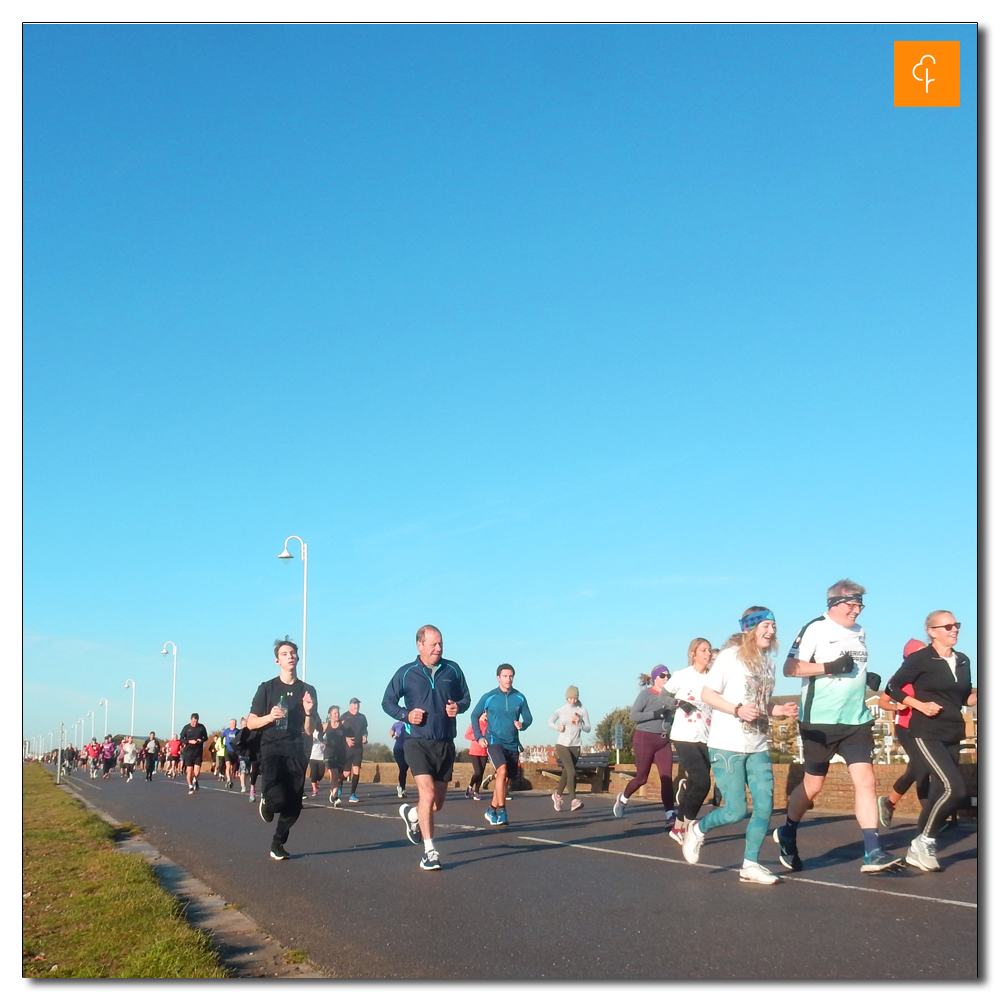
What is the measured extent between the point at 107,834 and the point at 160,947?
8.91m

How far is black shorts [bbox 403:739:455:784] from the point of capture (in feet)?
30.2

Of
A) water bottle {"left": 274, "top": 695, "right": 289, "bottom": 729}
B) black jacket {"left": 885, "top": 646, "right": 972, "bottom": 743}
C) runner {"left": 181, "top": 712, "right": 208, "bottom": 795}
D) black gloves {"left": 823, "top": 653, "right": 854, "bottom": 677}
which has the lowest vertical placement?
runner {"left": 181, "top": 712, "right": 208, "bottom": 795}

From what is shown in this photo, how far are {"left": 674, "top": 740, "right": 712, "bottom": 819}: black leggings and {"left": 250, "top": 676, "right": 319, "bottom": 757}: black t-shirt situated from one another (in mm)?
3491

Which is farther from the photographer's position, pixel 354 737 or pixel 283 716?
pixel 354 737

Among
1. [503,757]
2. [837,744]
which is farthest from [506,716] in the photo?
[837,744]

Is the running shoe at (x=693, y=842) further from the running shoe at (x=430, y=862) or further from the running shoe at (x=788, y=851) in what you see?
the running shoe at (x=430, y=862)

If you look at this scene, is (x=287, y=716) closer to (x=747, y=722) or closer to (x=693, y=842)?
(x=693, y=842)

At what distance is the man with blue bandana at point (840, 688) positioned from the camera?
26.2 feet

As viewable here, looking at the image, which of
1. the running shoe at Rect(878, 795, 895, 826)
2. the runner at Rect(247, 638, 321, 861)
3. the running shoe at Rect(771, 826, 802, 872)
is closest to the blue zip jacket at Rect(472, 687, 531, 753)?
the runner at Rect(247, 638, 321, 861)

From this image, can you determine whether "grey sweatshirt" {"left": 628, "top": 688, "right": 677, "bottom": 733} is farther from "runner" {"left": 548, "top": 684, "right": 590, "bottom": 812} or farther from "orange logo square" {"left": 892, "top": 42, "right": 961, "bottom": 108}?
"orange logo square" {"left": 892, "top": 42, "right": 961, "bottom": 108}

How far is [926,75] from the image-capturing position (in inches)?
211

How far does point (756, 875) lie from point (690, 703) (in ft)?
8.47

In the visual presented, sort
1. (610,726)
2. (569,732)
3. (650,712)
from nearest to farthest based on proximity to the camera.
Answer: (650,712)
(569,732)
(610,726)

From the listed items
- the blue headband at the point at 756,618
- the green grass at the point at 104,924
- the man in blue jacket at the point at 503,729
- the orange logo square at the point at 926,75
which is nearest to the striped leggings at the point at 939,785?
the blue headband at the point at 756,618
